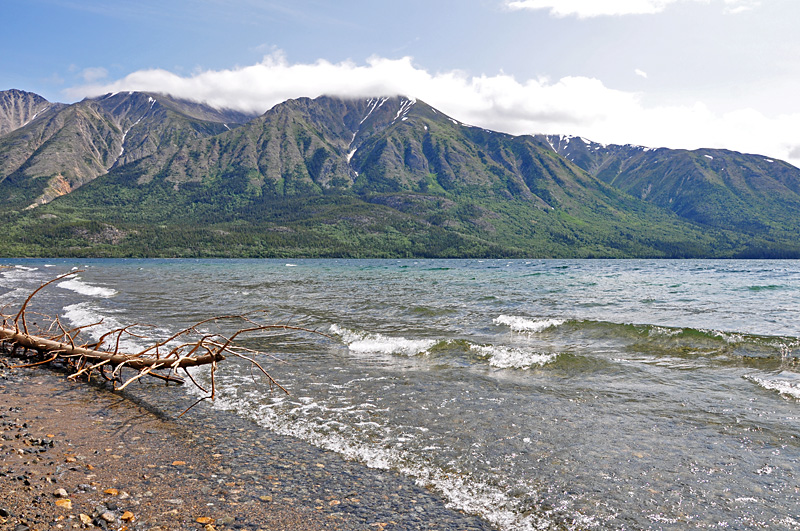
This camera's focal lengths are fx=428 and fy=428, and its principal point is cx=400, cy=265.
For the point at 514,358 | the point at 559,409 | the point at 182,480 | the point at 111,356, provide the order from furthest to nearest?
1. the point at 514,358
2. the point at 111,356
3. the point at 559,409
4. the point at 182,480

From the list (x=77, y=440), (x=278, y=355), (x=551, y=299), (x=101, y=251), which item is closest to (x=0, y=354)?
(x=278, y=355)

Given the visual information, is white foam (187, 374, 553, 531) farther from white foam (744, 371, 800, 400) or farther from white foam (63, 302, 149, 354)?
white foam (744, 371, 800, 400)

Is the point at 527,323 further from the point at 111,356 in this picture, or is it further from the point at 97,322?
the point at 97,322

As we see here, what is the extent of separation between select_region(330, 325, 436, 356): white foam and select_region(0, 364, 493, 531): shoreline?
7409 millimetres

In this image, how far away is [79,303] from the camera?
92.0 feet

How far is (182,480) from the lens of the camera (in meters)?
5.82

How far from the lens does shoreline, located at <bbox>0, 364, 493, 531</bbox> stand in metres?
4.90

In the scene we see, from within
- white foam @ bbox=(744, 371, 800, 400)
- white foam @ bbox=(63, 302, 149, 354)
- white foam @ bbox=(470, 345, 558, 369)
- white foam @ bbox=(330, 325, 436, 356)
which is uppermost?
white foam @ bbox=(744, 371, 800, 400)

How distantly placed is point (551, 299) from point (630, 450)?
24.0 m

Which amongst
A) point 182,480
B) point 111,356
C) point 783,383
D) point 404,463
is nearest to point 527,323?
point 783,383

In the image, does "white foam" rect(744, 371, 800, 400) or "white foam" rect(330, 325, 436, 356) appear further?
"white foam" rect(330, 325, 436, 356)

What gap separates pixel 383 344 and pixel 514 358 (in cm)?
487

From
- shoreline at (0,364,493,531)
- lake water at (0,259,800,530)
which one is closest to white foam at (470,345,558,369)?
lake water at (0,259,800,530)

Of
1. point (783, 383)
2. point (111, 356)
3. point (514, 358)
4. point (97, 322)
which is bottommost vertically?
point (514, 358)
